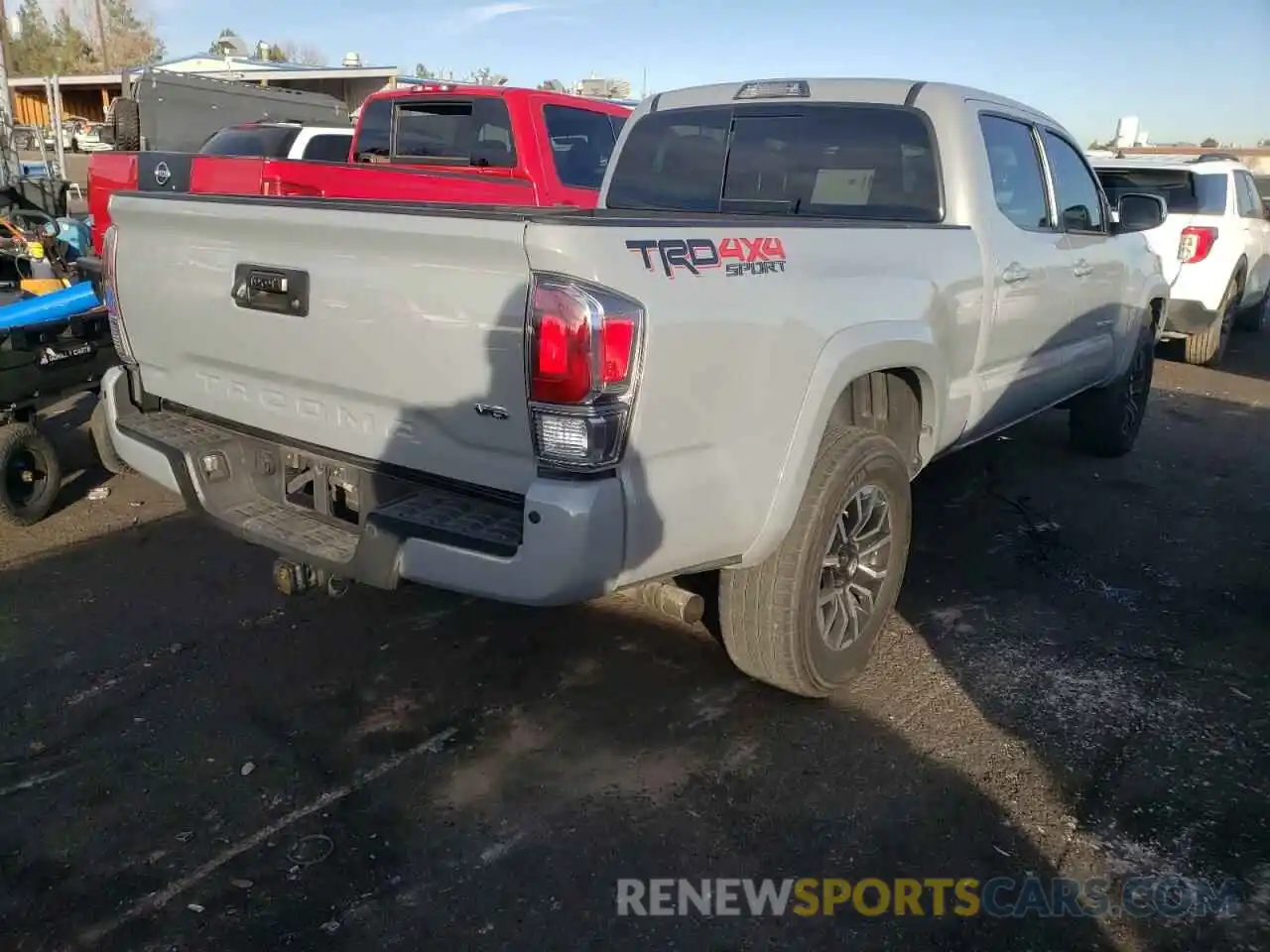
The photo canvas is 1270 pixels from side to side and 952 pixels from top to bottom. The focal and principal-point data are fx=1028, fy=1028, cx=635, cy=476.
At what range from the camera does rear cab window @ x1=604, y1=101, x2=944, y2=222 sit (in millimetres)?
4121

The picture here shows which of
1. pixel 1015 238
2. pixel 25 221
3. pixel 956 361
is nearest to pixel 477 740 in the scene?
pixel 956 361

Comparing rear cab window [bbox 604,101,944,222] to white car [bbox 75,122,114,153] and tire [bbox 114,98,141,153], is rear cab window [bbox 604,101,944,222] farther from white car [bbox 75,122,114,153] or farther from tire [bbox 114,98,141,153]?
white car [bbox 75,122,114,153]

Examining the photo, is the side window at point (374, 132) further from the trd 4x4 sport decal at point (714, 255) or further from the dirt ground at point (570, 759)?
the trd 4x4 sport decal at point (714, 255)

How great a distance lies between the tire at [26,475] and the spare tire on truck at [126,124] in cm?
991

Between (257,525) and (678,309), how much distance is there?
5.04 ft

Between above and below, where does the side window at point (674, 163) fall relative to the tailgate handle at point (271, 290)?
above

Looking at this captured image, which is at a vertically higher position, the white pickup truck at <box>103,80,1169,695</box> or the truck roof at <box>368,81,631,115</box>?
the truck roof at <box>368,81,631,115</box>

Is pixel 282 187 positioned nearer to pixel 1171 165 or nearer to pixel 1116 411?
pixel 1116 411

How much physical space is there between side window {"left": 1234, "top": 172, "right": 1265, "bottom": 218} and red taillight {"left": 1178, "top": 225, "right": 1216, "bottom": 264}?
3.08ft

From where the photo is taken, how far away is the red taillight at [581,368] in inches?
94.6

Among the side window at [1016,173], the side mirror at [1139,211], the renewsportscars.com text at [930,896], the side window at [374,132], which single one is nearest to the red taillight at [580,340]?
the renewsportscars.com text at [930,896]

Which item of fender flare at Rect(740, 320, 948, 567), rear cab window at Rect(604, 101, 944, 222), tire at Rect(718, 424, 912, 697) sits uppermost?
rear cab window at Rect(604, 101, 944, 222)

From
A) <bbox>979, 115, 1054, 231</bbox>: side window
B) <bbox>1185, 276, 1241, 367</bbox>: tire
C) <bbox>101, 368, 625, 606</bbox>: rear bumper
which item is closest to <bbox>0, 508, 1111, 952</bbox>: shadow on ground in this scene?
<bbox>101, 368, 625, 606</bbox>: rear bumper

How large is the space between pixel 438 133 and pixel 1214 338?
296 inches
